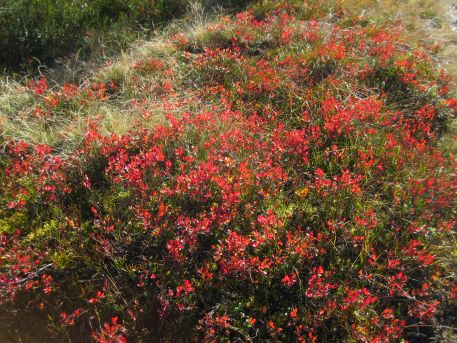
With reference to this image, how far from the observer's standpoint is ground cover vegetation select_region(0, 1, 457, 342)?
419 cm

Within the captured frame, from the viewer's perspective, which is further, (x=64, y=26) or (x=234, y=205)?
(x=64, y=26)

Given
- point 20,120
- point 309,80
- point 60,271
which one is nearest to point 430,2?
point 309,80

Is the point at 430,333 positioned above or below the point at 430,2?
below

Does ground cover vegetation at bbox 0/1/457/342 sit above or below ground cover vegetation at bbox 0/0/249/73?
below

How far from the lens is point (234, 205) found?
485cm

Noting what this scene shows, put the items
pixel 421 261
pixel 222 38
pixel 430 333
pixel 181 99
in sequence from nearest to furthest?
pixel 430 333
pixel 421 261
pixel 181 99
pixel 222 38

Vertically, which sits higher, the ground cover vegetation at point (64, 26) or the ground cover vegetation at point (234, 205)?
the ground cover vegetation at point (64, 26)

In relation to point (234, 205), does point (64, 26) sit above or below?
above

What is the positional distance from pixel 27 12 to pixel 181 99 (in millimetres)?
3699

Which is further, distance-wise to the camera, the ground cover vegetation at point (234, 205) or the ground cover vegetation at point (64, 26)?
the ground cover vegetation at point (64, 26)

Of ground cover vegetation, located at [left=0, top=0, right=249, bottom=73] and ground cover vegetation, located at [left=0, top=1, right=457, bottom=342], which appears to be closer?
ground cover vegetation, located at [left=0, top=1, right=457, bottom=342]

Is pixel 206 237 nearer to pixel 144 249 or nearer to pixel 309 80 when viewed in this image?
pixel 144 249

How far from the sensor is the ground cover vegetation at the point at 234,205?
419cm

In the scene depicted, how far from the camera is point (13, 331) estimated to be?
169 inches
